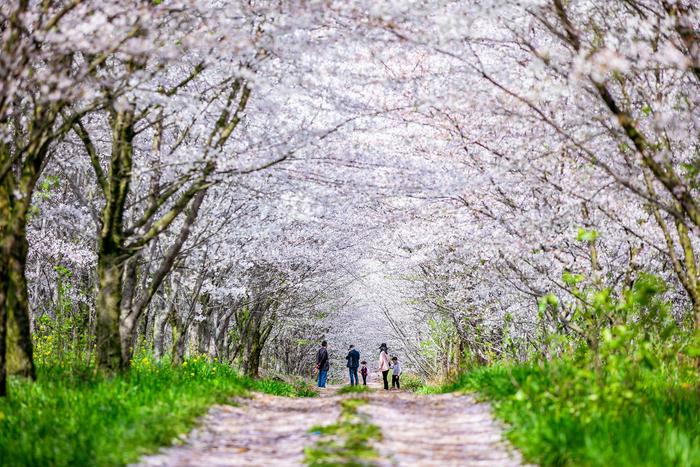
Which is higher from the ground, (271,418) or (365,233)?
(365,233)

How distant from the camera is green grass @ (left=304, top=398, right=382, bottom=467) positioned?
5.93 m

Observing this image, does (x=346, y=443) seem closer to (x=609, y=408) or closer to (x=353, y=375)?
(x=609, y=408)

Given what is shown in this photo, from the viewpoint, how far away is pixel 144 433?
21.3 ft

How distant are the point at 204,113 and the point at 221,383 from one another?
4392 millimetres

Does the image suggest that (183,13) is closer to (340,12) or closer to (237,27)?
(237,27)

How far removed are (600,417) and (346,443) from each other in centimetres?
228

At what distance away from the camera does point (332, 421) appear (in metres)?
8.55

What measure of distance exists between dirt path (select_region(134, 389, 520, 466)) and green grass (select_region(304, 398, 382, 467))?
4.9 inches

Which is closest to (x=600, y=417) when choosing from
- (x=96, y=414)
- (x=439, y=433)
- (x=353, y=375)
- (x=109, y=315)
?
(x=439, y=433)

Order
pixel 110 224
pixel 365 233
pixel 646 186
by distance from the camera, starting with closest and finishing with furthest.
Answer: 1. pixel 110 224
2. pixel 646 186
3. pixel 365 233

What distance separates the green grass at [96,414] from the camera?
5.65 meters

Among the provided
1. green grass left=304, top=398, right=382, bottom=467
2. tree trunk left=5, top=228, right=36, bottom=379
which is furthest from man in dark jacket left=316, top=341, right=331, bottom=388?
green grass left=304, top=398, right=382, bottom=467

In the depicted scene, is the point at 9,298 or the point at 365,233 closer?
the point at 9,298

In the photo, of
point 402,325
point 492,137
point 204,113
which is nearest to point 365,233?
point 492,137
